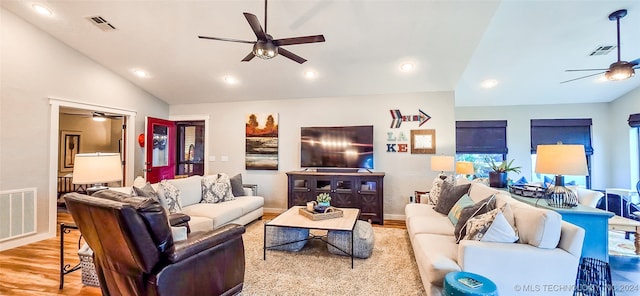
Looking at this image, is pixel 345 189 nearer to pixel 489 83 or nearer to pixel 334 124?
pixel 334 124

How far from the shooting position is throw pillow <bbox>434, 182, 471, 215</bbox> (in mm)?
3486

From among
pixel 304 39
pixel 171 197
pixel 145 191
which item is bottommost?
pixel 171 197

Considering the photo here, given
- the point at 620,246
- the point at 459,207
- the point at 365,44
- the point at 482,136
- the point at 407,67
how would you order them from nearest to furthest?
the point at 459,207, the point at 620,246, the point at 365,44, the point at 407,67, the point at 482,136

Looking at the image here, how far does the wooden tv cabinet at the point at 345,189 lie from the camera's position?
15.6 feet

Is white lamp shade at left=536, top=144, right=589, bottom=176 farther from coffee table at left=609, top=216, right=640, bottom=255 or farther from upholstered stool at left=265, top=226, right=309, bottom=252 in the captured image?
upholstered stool at left=265, top=226, right=309, bottom=252

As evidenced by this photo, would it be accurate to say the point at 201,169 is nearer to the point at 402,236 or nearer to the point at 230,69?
the point at 230,69

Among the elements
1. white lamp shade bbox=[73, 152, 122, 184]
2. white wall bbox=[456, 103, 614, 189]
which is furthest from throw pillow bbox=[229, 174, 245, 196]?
white wall bbox=[456, 103, 614, 189]

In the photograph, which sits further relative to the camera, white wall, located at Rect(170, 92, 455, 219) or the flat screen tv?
the flat screen tv

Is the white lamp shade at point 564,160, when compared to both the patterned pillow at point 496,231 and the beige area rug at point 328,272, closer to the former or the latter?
the patterned pillow at point 496,231

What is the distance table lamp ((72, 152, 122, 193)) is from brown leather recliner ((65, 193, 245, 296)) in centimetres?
80

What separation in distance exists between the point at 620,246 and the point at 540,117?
3.13 m

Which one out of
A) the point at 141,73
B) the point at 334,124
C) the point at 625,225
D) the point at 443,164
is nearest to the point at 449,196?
the point at 443,164

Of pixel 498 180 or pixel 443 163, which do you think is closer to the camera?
pixel 498 180

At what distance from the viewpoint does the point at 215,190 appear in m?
4.40
